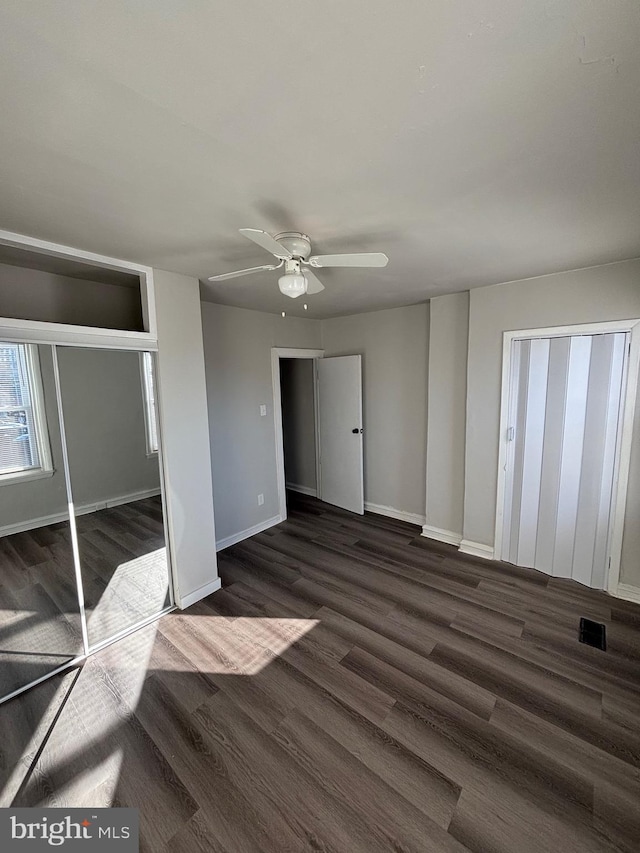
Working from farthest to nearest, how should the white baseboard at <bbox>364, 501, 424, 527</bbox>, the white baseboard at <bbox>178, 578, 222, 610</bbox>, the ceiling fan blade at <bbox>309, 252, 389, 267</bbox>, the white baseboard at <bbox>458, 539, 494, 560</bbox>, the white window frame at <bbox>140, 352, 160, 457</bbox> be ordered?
1. the white baseboard at <bbox>364, 501, 424, 527</bbox>
2. the white baseboard at <bbox>458, 539, 494, 560</bbox>
3. the white baseboard at <bbox>178, 578, 222, 610</bbox>
4. the white window frame at <bbox>140, 352, 160, 457</bbox>
5. the ceiling fan blade at <bbox>309, 252, 389, 267</bbox>

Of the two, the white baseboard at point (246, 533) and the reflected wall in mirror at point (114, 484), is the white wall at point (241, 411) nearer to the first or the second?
the white baseboard at point (246, 533)

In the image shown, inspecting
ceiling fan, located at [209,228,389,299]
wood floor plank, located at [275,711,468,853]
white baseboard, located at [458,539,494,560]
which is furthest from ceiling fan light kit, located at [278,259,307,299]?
white baseboard, located at [458,539,494,560]

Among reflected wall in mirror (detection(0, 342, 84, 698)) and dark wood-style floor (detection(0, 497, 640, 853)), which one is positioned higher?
reflected wall in mirror (detection(0, 342, 84, 698))

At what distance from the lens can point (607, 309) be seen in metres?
2.53

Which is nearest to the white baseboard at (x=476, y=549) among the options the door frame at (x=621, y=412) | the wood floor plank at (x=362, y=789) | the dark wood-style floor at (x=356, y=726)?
the dark wood-style floor at (x=356, y=726)

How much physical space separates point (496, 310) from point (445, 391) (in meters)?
0.85

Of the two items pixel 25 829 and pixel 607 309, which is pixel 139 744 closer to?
pixel 25 829

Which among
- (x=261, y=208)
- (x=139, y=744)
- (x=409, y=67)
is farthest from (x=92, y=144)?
(x=139, y=744)

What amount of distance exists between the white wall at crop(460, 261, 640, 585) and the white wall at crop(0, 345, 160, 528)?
2.73m

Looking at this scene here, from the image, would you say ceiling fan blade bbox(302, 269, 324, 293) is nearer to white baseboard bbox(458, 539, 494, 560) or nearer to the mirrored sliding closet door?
the mirrored sliding closet door

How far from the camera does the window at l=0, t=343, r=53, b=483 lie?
1.85 m

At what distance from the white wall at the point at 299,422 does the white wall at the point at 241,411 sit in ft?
3.01

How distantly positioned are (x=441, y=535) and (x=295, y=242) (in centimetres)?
310

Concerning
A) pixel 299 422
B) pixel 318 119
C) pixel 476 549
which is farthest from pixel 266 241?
pixel 299 422
